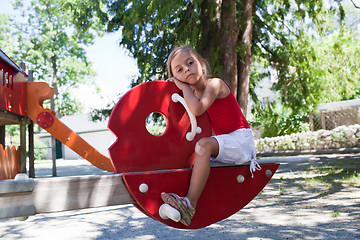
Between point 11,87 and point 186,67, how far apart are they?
3521mm

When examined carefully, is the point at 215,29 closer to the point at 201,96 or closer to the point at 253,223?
the point at 253,223

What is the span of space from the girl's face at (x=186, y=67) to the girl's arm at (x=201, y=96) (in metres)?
0.05

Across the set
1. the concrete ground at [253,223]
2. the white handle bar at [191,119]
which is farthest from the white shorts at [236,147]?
the concrete ground at [253,223]

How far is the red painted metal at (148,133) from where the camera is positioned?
1.75m

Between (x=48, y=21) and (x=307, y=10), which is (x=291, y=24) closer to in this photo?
(x=307, y=10)

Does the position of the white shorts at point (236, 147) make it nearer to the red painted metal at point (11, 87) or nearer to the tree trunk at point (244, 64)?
the red painted metal at point (11, 87)

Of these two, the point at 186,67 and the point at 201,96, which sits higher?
the point at 186,67

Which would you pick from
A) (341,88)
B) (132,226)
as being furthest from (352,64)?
(132,226)

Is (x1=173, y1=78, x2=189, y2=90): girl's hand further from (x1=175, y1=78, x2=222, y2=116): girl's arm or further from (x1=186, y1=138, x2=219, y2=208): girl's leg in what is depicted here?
(x1=186, y1=138, x2=219, y2=208): girl's leg

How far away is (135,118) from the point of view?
179 cm

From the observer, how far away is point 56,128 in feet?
14.3

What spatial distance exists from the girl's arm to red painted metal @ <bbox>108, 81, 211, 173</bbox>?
0.06 m

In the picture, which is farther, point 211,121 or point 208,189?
point 211,121

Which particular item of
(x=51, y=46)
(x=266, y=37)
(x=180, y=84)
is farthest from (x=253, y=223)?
(x=51, y=46)
